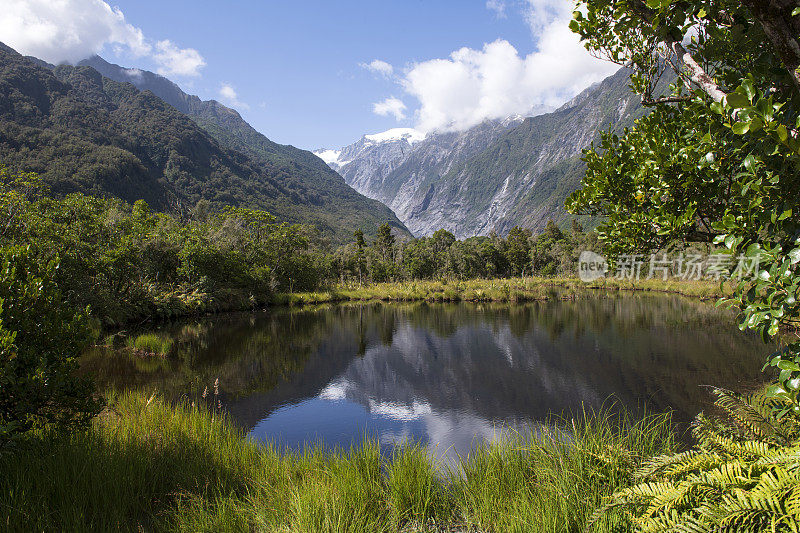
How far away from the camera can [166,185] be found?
320 ft

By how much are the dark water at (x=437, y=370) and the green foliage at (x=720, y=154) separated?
15.6 feet

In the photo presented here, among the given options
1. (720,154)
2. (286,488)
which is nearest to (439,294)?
(286,488)

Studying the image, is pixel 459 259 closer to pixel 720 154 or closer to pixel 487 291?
pixel 487 291

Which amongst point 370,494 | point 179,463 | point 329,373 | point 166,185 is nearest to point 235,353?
point 329,373

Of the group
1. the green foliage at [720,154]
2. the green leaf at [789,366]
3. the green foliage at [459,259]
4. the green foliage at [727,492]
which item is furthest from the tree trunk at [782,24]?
the green foliage at [459,259]

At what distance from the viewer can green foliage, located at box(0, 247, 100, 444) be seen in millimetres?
3471

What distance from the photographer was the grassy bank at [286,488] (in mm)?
3219

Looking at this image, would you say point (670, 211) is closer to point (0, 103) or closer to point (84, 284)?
point (84, 284)

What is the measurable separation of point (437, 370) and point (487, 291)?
19715 millimetres

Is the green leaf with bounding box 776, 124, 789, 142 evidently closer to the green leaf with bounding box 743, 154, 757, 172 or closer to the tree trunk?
the green leaf with bounding box 743, 154, 757, 172

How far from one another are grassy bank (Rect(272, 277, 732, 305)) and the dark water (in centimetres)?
1005

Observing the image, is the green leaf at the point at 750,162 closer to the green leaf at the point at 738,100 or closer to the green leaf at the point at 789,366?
the green leaf at the point at 738,100

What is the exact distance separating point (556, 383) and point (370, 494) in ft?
26.4

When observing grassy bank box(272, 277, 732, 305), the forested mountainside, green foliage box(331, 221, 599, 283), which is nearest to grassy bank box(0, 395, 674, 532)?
grassy bank box(272, 277, 732, 305)
